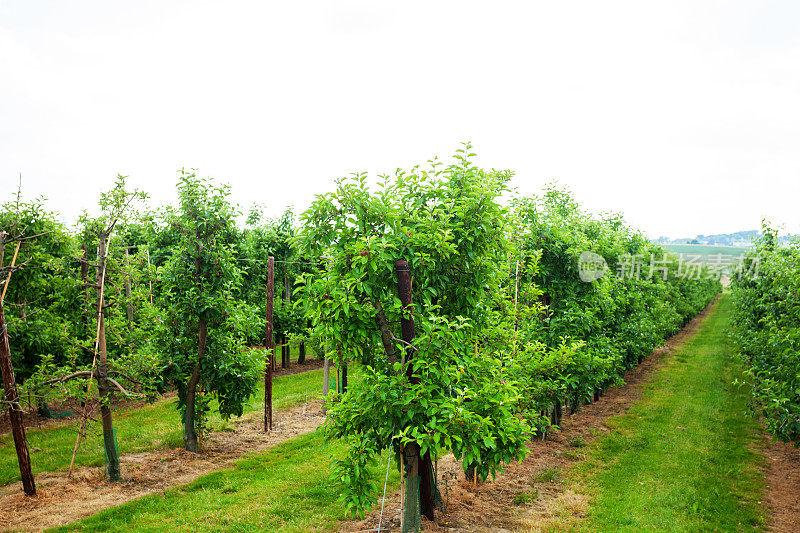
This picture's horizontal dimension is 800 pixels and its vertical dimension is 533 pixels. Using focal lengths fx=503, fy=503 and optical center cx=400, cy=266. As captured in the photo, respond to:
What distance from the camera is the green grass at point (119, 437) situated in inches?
410

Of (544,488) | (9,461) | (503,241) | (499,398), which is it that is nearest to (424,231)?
(503,241)

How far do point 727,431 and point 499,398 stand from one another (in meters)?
10.2

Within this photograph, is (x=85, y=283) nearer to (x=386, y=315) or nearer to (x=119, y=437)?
(x=119, y=437)

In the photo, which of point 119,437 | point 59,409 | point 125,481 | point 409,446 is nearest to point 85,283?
point 125,481

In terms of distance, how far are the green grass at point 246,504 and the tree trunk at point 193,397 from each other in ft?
4.31

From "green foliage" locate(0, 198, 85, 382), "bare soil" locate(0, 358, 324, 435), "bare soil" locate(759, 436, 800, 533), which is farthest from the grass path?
"green foliage" locate(0, 198, 85, 382)

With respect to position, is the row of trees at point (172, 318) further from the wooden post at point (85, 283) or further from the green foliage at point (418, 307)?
the green foliage at point (418, 307)

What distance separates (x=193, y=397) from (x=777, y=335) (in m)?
11.0

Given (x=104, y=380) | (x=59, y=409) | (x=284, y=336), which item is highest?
(x=104, y=380)

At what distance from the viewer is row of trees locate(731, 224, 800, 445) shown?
7.84m

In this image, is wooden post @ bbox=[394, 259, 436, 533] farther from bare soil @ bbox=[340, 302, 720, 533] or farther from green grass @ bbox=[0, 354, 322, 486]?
green grass @ bbox=[0, 354, 322, 486]

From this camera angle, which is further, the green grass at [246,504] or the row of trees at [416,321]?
the green grass at [246,504]

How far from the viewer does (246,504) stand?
8.20 metres

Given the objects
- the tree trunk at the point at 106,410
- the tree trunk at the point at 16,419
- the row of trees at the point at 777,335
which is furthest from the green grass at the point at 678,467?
the tree trunk at the point at 16,419
